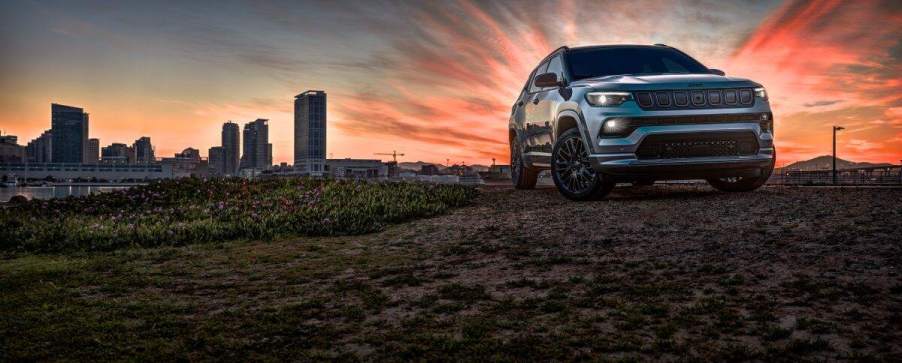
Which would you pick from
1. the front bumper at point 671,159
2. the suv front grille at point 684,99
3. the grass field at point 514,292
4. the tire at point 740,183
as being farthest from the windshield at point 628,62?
the grass field at point 514,292

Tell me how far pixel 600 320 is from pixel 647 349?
57cm

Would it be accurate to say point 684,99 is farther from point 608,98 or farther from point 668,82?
point 608,98

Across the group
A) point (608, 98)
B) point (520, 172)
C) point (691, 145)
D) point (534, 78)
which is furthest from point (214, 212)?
→ point (691, 145)

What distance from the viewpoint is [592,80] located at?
8.63 meters

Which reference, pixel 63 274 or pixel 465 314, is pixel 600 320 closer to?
pixel 465 314

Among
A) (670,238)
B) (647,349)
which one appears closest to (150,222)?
(670,238)

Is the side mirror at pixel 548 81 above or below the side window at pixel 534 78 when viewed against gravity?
below

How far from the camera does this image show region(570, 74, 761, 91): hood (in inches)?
312

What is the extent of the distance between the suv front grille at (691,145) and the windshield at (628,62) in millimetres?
1555

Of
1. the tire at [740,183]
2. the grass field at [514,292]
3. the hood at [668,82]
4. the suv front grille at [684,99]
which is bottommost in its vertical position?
the grass field at [514,292]

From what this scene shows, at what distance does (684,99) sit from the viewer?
788 centimetres

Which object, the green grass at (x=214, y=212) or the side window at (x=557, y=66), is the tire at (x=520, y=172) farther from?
the side window at (x=557, y=66)

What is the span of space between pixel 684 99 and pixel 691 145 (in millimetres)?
574

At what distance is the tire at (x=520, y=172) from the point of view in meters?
12.0
